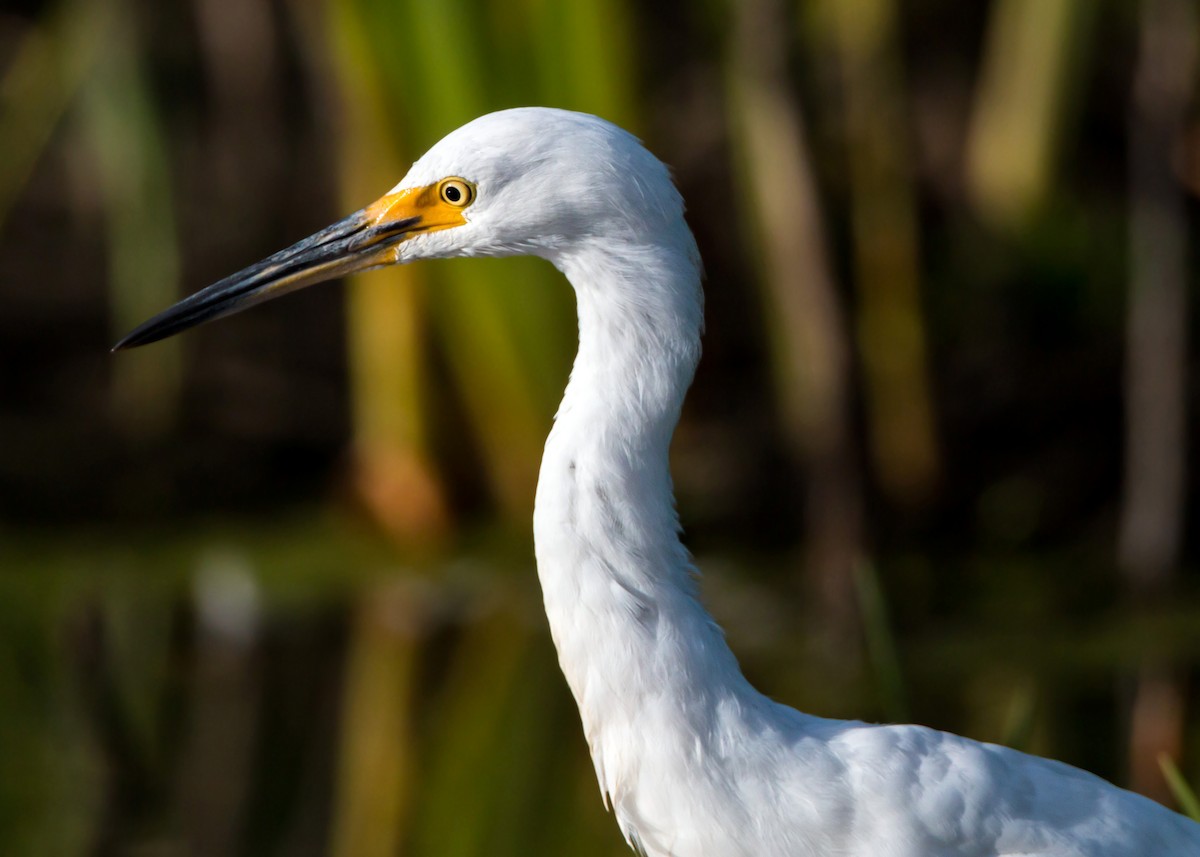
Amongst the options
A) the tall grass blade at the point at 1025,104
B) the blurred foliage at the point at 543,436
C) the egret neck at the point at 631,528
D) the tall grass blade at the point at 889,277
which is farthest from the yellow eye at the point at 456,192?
the tall grass blade at the point at 1025,104

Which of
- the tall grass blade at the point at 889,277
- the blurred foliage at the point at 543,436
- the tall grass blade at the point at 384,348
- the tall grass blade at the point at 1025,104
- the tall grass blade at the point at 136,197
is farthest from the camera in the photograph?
the tall grass blade at the point at 136,197

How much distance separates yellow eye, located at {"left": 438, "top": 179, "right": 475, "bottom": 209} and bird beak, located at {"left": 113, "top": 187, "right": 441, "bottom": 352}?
0.9 inches

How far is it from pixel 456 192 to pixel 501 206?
8 centimetres

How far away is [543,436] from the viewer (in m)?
4.67

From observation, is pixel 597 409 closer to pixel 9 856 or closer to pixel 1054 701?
pixel 9 856

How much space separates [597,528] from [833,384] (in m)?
2.31

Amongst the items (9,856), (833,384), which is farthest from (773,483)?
(9,856)

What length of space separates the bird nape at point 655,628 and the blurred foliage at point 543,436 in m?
1.42

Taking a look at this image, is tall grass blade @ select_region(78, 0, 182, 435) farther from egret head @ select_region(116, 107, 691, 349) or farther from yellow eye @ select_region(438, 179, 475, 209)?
yellow eye @ select_region(438, 179, 475, 209)

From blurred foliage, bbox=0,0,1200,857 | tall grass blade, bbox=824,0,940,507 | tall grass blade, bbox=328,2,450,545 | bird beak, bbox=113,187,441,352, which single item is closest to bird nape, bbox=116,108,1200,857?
bird beak, bbox=113,187,441,352

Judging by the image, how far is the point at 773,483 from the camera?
17.1ft

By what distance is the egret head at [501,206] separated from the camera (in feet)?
6.43

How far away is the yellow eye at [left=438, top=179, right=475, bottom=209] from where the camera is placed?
81.0 inches

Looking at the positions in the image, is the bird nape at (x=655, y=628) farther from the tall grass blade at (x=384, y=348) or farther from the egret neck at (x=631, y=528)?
the tall grass blade at (x=384, y=348)
